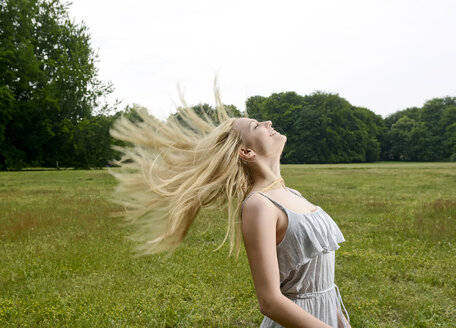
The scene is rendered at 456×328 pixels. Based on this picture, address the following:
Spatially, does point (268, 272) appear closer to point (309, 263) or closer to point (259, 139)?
point (309, 263)

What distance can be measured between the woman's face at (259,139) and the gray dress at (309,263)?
44 cm

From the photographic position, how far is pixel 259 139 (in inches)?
102

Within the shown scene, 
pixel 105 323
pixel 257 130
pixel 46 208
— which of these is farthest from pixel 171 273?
pixel 46 208

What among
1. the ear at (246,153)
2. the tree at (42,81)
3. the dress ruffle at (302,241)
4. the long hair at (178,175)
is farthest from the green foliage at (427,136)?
the dress ruffle at (302,241)

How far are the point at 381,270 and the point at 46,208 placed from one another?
465 inches

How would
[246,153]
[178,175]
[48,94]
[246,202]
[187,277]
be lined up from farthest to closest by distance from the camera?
[48,94] < [187,277] < [178,175] < [246,153] < [246,202]

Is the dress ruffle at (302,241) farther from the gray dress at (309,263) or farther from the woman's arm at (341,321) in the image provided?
the woman's arm at (341,321)

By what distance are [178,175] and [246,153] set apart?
0.58 m

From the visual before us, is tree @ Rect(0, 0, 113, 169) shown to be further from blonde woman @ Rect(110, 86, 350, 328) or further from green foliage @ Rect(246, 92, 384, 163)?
green foliage @ Rect(246, 92, 384, 163)

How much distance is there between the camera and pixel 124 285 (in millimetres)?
6789

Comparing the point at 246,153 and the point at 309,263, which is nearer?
the point at 309,263

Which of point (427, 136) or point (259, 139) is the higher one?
point (427, 136)

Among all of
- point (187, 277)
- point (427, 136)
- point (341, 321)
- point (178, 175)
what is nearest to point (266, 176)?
point (178, 175)

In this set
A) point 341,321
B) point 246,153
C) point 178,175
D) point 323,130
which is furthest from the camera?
point 323,130
